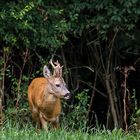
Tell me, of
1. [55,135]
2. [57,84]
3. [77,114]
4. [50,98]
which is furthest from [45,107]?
[55,135]

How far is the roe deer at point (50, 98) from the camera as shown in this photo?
34.3 ft

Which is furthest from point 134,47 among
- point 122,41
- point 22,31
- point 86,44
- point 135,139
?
point 135,139

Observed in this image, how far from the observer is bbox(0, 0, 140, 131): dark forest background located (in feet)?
36.6

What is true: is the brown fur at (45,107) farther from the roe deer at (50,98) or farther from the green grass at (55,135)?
the green grass at (55,135)

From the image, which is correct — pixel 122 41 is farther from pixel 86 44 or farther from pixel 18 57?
pixel 18 57

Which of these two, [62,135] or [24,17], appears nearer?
[62,135]

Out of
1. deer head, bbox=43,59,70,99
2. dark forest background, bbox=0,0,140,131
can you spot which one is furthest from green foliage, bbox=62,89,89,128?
deer head, bbox=43,59,70,99

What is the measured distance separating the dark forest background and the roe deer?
24.5 inches

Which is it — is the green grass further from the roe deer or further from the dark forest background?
the dark forest background

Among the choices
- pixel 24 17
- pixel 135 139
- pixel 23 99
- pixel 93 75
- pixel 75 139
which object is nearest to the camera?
pixel 75 139

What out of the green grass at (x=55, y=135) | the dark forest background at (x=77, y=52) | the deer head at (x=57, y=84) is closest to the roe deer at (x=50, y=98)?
the deer head at (x=57, y=84)

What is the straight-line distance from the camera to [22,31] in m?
11.3

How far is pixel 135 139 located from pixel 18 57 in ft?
13.7

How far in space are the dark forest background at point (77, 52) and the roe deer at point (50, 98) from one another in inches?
24.5
